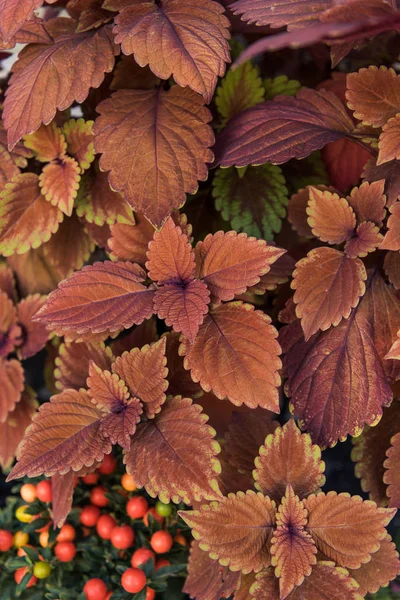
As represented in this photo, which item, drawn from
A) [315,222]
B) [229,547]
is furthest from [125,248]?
[229,547]

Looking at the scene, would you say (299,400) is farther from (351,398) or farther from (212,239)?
(212,239)

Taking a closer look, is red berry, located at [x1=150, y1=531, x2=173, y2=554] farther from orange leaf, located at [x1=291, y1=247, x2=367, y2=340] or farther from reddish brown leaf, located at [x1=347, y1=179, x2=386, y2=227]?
reddish brown leaf, located at [x1=347, y1=179, x2=386, y2=227]

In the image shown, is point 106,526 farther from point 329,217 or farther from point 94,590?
point 329,217

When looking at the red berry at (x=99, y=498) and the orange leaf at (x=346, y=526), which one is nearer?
the orange leaf at (x=346, y=526)

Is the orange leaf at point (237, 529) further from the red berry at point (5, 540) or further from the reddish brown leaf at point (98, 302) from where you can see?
the red berry at point (5, 540)

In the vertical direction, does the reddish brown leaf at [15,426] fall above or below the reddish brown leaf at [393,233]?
below

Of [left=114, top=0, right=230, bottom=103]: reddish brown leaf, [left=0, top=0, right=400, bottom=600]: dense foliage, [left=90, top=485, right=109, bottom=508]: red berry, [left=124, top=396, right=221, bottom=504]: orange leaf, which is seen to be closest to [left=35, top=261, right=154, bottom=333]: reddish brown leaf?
[left=0, top=0, right=400, bottom=600]: dense foliage

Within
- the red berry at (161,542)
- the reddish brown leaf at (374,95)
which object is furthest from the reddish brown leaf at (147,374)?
the reddish brown leaf at (374,95)

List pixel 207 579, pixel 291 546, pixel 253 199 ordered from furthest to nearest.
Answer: pixel 253 199 < pixel 207 579 < pixel 291 546

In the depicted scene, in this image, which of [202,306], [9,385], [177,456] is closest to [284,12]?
[202,306]
